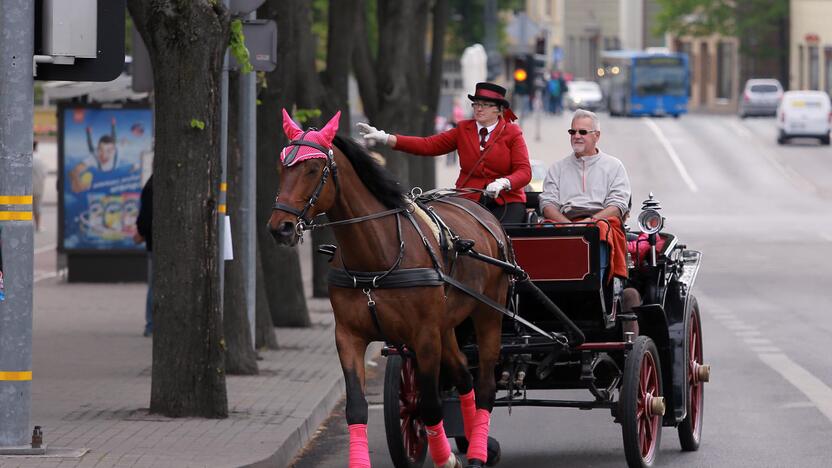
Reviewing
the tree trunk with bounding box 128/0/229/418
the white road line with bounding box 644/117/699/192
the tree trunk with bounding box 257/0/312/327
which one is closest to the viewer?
the tree trunk with bounding box 128/0/229/418

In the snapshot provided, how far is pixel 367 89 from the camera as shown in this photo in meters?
26.3

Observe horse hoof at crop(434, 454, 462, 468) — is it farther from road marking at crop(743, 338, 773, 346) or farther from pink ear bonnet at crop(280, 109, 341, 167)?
road marking at crop(743, 338, 773, 346)

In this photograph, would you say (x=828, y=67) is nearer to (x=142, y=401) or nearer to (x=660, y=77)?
(x=660, y=77)

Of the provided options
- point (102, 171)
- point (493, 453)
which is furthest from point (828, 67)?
point (493, 453)

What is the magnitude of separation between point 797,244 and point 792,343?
49.9 ft

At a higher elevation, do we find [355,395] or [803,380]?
[355,395]

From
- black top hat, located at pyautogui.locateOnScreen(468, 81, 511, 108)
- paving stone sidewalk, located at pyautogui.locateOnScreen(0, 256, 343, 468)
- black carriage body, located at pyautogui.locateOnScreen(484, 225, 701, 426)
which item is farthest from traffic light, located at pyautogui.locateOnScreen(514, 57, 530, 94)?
black top hat, located at pyautogui.locateOnScreen(468, 81, 511, 108)

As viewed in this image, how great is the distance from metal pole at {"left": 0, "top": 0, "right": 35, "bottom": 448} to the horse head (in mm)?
1766

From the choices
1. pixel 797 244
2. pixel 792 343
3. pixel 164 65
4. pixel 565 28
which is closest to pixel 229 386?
pixel 164 65

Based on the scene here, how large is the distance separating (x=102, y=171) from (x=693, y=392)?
1396cm

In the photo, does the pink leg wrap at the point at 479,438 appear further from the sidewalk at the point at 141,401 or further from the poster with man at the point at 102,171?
the poster with man at the point at 102,171

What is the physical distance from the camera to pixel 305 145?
8375mm

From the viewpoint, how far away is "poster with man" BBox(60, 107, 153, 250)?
23516mm

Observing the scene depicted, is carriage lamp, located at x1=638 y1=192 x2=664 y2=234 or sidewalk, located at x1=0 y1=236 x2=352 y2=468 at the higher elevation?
carriage lamp, located at x1=638 y1=192 x2=664 y2=234
